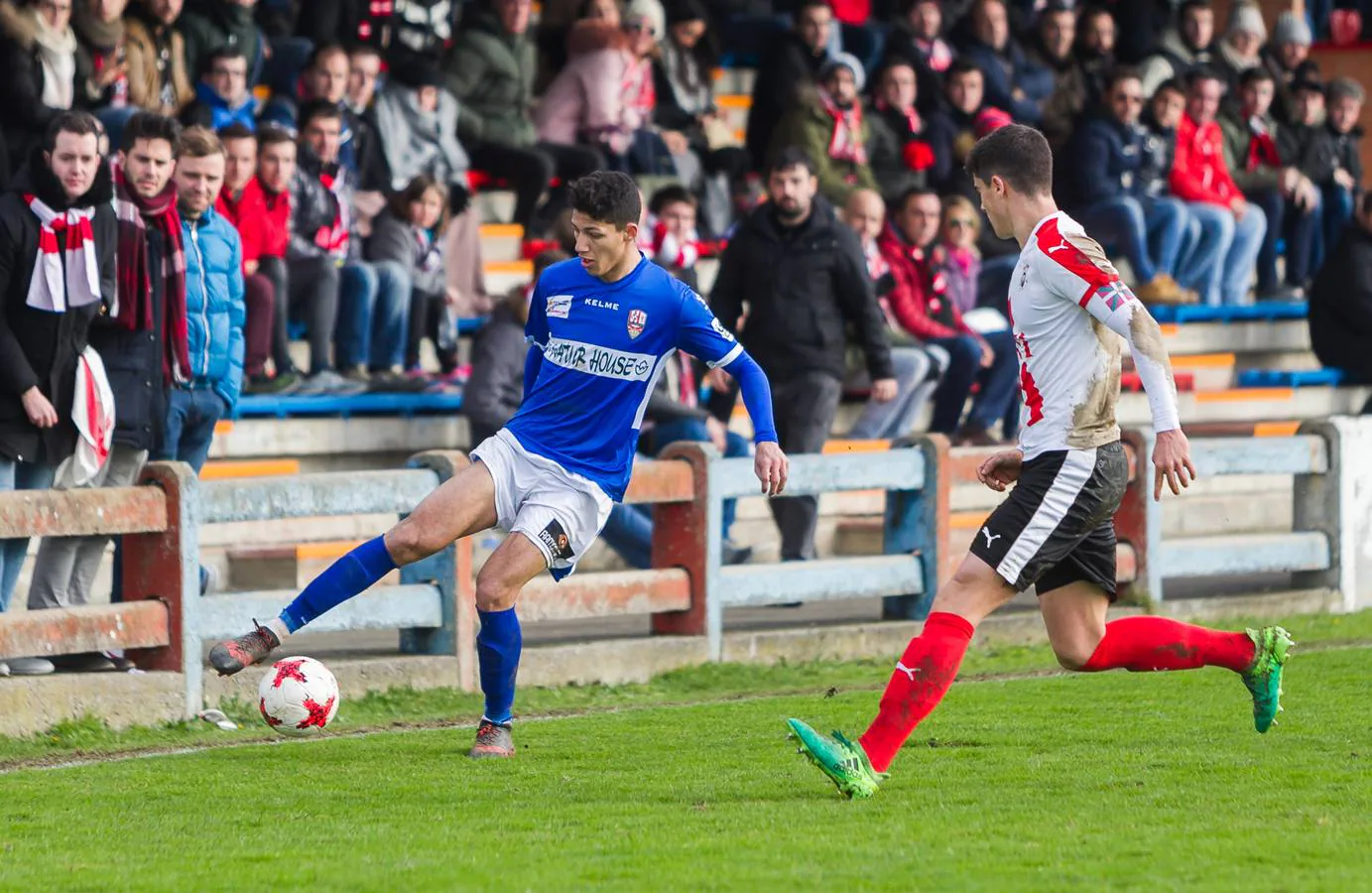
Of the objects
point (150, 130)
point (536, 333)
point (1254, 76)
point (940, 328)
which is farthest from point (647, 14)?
point (536, 333)

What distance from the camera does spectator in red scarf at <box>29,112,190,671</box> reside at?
9.50 m

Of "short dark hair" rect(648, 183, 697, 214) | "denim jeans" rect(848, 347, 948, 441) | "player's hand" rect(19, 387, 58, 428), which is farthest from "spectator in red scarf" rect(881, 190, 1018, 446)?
"player's hand" rect(19, 387, 58, 428)

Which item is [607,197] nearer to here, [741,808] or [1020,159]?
[1020,159]

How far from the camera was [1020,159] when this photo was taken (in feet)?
23.4

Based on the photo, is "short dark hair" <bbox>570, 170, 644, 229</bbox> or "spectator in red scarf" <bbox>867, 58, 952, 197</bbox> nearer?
"short dark hair" <bbox>570, 170, 644, 229</bbox>

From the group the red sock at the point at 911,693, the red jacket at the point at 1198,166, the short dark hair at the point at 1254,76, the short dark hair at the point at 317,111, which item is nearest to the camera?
the red sock at the point at 911,693

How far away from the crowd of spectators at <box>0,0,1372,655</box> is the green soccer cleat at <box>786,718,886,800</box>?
380cm

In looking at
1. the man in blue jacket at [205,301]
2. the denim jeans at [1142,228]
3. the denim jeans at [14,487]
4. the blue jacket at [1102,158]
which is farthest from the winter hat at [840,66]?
the denim jeans at [14,487]

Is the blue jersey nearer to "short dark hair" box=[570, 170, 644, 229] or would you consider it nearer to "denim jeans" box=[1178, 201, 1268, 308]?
"short dark hair" box=[570, 170, 644, 229]

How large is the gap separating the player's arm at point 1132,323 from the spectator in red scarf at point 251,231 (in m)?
6.11

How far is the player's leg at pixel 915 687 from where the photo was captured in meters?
6.83

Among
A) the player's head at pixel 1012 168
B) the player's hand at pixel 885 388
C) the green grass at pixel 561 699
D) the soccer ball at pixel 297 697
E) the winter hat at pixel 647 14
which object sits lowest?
the green grass at pixel 561 699

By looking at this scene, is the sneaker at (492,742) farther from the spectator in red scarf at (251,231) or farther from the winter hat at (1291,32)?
the winter hat at (1291,32)

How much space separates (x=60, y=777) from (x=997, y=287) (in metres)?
9.62
